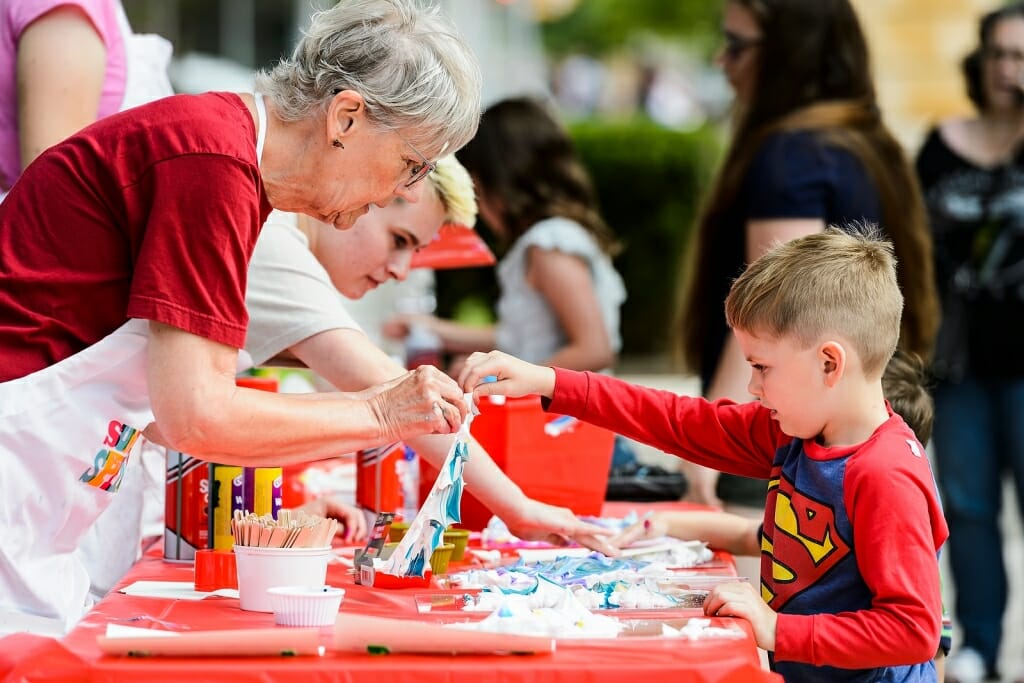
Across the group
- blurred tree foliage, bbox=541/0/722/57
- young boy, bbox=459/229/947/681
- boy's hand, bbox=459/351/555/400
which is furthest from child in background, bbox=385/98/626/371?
blurred tree foliage, bbox=541/0/722/57

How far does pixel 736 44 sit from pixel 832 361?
78.9 inches

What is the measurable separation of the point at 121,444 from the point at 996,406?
3719 millimetres

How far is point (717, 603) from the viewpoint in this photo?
2.08 m

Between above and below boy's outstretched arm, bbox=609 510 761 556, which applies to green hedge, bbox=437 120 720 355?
below

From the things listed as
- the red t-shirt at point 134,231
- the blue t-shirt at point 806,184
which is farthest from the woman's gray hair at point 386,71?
the blue t-shirt at point 806,184

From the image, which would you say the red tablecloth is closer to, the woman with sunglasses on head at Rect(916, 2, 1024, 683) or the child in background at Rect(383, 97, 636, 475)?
the child in background at Rect(383, 97, 636, 475)

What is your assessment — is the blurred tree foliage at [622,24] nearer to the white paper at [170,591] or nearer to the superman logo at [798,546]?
the superman logo at [798,546]

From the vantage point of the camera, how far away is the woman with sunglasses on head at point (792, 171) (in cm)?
376

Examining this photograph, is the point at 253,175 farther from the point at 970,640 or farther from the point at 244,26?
the point at 244,26

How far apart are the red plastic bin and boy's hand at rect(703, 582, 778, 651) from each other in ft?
3.12

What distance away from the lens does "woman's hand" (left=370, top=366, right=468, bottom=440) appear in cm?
225

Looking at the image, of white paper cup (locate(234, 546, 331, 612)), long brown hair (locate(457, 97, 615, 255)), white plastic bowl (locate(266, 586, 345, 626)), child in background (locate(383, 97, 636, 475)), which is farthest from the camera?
long brown hair (locate(457, 97, 615, 255))

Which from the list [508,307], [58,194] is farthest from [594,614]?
[508,307]

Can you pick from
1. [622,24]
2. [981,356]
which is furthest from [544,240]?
[622,24]
